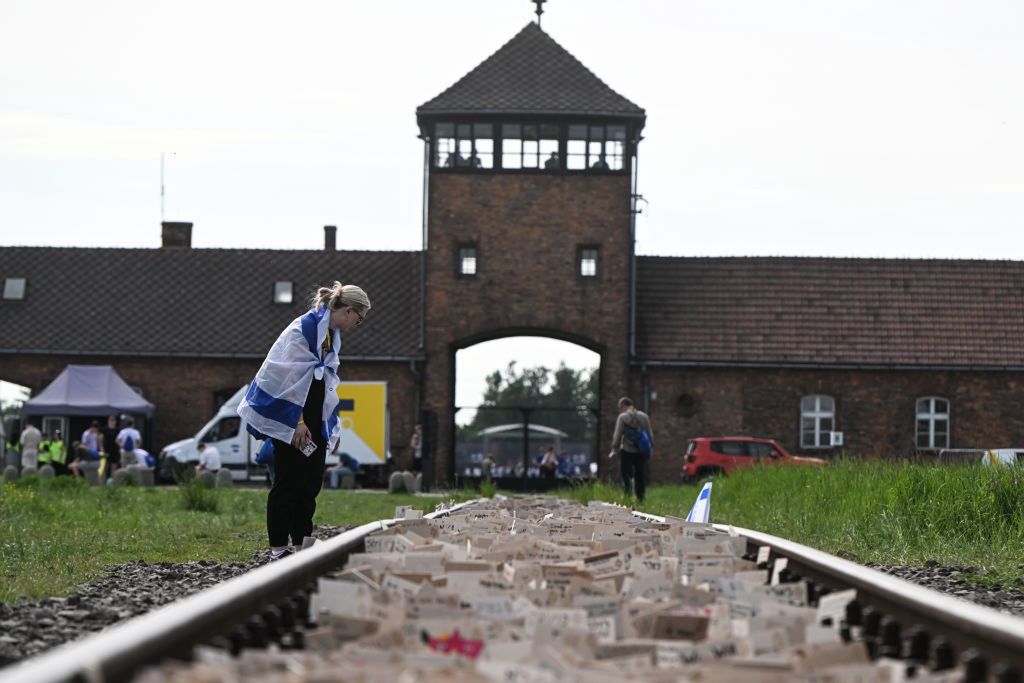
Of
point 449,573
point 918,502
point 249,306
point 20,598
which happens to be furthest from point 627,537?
point 249,306

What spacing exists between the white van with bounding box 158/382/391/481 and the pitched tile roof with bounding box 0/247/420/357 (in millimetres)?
1572

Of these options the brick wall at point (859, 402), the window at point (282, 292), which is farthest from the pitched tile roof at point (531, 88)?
the window at point (282, 292)

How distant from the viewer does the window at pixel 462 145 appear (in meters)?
42.8

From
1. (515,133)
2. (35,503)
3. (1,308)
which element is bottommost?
(35,503)

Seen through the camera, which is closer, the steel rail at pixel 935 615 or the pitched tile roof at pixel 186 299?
the steel rail at pixel 935 615

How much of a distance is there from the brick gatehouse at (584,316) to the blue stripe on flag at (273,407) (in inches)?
1255

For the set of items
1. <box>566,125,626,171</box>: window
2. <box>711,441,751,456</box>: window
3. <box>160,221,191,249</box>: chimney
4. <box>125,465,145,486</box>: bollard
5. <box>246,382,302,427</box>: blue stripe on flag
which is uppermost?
<box>566,125,626,171</box>: window

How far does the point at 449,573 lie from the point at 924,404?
4064cm

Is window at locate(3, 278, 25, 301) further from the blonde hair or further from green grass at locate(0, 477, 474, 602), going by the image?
the blonde hair

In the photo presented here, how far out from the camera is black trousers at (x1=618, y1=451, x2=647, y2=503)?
24.1 m

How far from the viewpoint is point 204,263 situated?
48.5m

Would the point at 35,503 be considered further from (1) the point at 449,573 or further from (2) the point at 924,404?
(2) the point at 924,404

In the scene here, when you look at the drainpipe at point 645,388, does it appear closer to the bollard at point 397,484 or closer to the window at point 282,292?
the bollard at point 397,484

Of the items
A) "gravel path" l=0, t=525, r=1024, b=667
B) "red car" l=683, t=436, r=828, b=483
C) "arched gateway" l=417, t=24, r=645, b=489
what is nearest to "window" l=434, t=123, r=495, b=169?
"arched gateway" l=417, t=24, r=645, b=489
